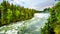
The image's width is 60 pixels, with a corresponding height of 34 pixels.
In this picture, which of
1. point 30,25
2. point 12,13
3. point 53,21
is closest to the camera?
point 53,21

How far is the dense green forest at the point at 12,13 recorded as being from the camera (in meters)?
3.62

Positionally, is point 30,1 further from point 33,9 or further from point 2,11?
point 2,11

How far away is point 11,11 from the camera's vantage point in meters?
3.78

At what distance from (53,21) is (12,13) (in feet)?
3.08

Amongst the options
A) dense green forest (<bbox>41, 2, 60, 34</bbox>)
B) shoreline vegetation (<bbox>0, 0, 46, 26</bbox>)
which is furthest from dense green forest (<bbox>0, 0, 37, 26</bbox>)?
dense green forest (<bbox>41, 2, 60, 34</bbox>)

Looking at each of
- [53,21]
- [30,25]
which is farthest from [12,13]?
[53,21]

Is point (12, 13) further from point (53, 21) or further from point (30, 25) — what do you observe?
point (53, 21)

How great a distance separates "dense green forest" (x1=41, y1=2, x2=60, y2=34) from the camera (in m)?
3.17

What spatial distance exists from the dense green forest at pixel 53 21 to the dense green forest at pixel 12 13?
422mm

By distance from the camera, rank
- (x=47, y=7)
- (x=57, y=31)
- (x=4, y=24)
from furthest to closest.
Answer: (x=4, y=24) < (x=47, y=7) < (x=57, y=31)

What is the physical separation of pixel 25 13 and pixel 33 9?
363 millimetres

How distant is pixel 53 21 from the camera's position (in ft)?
10.6

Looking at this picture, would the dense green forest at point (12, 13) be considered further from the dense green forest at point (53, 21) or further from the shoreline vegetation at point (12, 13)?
the dense green forest at point (53, 21)

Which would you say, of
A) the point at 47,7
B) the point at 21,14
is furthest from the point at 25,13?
the point at 47,7
